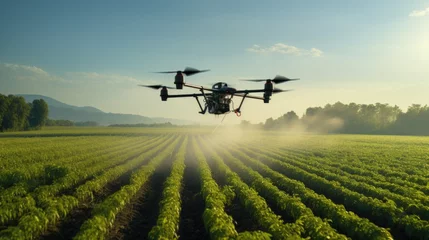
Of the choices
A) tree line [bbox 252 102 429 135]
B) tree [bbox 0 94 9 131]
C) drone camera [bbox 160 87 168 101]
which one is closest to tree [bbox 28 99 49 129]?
tree [bbox 0 94 9 131]

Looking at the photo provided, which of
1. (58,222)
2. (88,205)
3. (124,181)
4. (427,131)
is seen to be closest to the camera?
(58,222)

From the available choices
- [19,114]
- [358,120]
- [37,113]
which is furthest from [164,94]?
[358,120]

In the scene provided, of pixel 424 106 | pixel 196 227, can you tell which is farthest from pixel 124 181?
pixel 424 106

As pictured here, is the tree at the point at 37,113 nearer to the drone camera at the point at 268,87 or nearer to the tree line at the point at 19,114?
the tree line at the point at 19,114

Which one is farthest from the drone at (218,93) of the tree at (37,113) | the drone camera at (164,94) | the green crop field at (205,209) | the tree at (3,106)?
the tree at (37,113)

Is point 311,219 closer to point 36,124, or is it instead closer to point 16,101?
point 16,101

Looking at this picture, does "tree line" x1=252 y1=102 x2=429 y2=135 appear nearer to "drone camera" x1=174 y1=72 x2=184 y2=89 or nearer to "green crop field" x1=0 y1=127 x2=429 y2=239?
"green crop field" x1=0 y1=127 x2=429 y2=239

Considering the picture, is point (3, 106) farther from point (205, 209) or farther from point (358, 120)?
point (358, 120)
